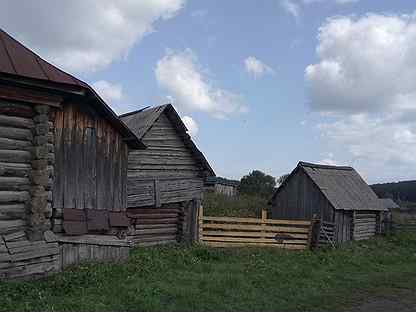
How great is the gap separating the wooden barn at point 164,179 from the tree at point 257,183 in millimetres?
Answer: 26928

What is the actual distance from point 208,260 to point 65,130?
254 inches

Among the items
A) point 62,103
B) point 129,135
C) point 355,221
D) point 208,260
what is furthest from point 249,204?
point 62,103

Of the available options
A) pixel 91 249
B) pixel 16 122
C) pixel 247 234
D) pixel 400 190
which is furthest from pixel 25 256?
pixel 400 190

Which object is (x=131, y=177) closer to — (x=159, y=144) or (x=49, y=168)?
(x=159, y=144)

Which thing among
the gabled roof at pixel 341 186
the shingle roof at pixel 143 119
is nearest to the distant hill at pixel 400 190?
the gabled roof at pixel 341 186

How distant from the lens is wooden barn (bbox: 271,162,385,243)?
24.5m

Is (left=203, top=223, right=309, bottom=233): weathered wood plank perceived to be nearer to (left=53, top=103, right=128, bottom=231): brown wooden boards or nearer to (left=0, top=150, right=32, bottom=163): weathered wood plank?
(left=53, top=103, right=128, bottom=231): brown wooden boards

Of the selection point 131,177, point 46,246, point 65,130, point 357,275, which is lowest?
point 357,275

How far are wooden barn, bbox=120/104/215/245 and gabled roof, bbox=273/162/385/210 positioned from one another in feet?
27.6

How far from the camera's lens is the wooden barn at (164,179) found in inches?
682

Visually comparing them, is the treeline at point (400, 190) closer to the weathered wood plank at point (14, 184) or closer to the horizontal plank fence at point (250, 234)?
the horizontal plank fence at point (250, 234)

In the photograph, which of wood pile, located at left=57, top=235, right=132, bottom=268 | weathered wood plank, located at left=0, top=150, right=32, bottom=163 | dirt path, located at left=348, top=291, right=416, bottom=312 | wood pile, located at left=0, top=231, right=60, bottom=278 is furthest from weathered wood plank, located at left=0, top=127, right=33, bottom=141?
dirt path, located at left=348, top=291, right=416, bottom=312

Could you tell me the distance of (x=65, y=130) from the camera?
39.5ft

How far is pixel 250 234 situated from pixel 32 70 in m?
12.2
